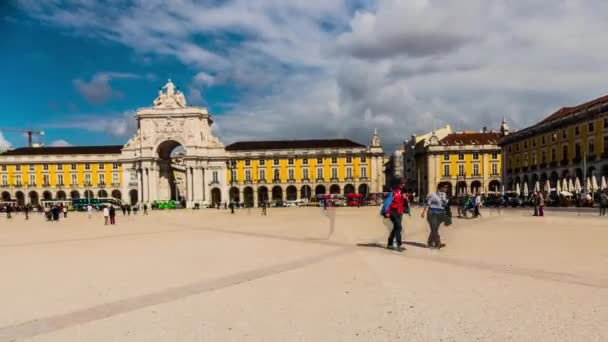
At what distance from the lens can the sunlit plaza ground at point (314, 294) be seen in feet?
15.0

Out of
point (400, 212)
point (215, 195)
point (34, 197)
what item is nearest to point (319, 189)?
point (215, 195)

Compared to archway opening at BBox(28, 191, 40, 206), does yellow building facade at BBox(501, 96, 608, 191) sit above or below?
above

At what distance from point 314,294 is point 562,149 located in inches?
2260

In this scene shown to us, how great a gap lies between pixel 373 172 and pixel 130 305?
84733 millimetres

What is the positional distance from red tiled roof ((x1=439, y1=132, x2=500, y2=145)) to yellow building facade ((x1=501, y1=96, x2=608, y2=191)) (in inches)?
562

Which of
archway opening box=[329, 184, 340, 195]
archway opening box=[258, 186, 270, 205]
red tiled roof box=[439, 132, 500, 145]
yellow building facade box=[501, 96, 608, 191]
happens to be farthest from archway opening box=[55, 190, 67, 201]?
yellow building facade box=[501, 96, 608, 191]

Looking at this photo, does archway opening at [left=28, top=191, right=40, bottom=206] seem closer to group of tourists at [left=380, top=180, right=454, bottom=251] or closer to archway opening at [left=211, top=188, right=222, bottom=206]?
archway opening at [left=211, top=188, right=222, bottom=206]

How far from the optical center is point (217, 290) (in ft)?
21.4

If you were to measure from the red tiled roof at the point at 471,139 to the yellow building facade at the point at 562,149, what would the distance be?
14.3 metres

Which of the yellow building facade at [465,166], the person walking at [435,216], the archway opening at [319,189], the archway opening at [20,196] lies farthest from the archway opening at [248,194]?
the person walking at [435,216]

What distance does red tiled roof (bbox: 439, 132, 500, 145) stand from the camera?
3255 inches

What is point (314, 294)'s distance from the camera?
6.12 metres

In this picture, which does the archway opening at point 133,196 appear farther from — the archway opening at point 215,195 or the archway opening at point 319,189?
the archway opening at point 319,189

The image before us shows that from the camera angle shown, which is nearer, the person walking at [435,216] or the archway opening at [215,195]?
the person walking at [435,216]
